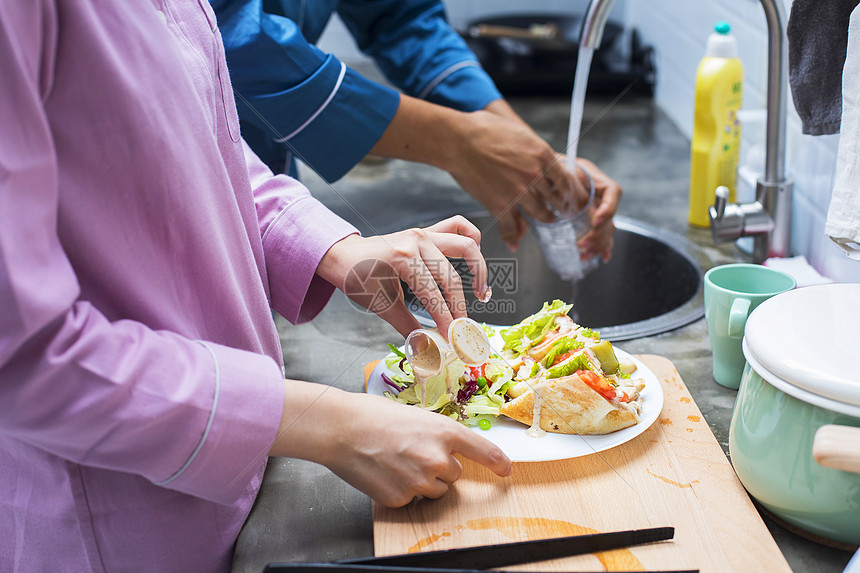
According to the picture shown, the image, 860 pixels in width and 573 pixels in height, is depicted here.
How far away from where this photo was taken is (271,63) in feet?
3.94

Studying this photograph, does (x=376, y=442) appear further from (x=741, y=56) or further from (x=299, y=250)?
(x=741, y=56)

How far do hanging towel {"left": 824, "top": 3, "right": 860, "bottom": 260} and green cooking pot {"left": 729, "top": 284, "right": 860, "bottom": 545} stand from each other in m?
0.13

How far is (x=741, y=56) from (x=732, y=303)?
2.85 ft

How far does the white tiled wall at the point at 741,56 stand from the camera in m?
1.15

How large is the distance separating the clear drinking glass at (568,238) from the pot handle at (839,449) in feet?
2.49

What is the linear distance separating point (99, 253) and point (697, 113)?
1154 mm

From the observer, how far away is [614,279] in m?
1.50

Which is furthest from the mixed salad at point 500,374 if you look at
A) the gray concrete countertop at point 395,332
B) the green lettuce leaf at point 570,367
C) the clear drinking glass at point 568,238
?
the clear drinking glass at point 568,238

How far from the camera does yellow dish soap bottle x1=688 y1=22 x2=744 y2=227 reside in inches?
53.2

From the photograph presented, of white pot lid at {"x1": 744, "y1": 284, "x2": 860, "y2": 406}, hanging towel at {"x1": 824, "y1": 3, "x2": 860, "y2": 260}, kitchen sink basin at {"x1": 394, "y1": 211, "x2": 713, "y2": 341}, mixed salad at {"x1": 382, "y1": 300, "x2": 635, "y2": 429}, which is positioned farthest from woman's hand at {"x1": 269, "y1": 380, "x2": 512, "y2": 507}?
kitchen sink basin at {"x1": 394, "y1": 211, "x2": 713, "y2": 341}

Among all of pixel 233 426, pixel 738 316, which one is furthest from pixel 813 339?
pixel 233 426

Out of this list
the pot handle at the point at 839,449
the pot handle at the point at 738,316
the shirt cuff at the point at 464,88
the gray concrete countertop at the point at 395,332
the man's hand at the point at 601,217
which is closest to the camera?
the pot handle at the point at 839,449

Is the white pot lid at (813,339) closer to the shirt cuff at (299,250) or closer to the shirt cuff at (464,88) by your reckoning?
the shirt cuff at (299,250)

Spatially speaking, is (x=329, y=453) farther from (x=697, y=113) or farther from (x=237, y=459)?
(x=697, y=113)
